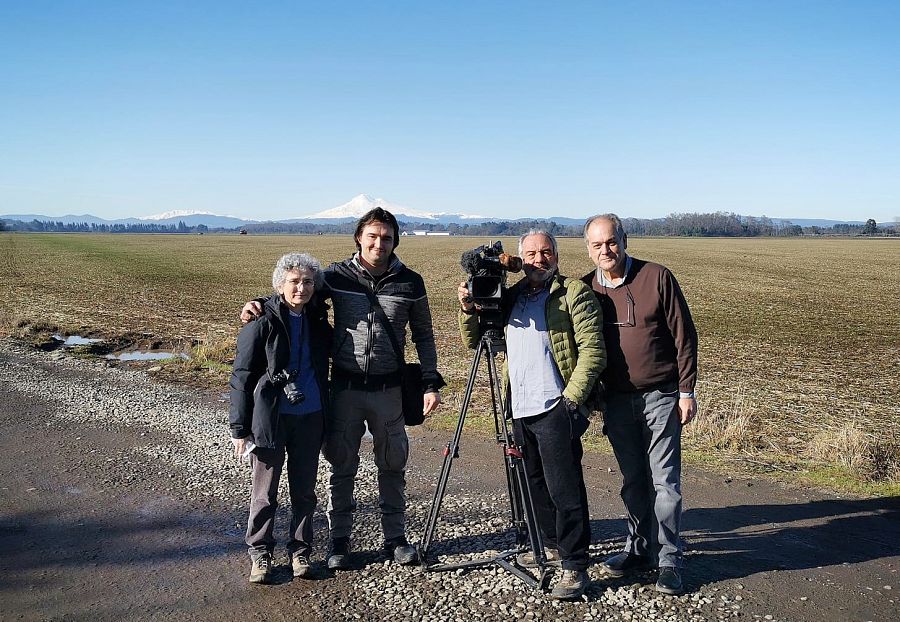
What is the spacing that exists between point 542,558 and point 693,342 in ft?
5.80

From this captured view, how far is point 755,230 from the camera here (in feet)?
506

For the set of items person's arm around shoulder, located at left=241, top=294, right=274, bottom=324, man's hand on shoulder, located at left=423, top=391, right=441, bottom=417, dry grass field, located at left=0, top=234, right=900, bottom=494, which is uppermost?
person's arm around shoulder, located at left=241, top=294, right=274, bottom=324

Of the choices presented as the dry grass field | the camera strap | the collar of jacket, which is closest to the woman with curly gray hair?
the collar of jacket

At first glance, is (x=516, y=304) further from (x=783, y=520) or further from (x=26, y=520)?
(x=26, y=520)

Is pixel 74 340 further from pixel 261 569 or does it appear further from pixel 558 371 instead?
pixel 558 371

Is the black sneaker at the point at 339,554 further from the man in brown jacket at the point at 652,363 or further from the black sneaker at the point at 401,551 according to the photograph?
the man in brown jacket at the point at 652,363

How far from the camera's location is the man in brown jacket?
436cm

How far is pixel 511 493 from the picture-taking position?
482 centimetres

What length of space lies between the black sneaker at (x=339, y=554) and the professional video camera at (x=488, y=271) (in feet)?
6.56

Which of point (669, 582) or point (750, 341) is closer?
point (669, 582)

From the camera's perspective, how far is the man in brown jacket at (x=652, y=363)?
4359mm

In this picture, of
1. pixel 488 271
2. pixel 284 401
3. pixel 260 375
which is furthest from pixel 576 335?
pixel 260 375

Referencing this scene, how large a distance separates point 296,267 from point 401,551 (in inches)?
85.7

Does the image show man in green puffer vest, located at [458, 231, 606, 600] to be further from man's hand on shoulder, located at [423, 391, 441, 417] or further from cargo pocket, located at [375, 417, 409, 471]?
cargo pocket, located at [375, 417, 409, 471]
